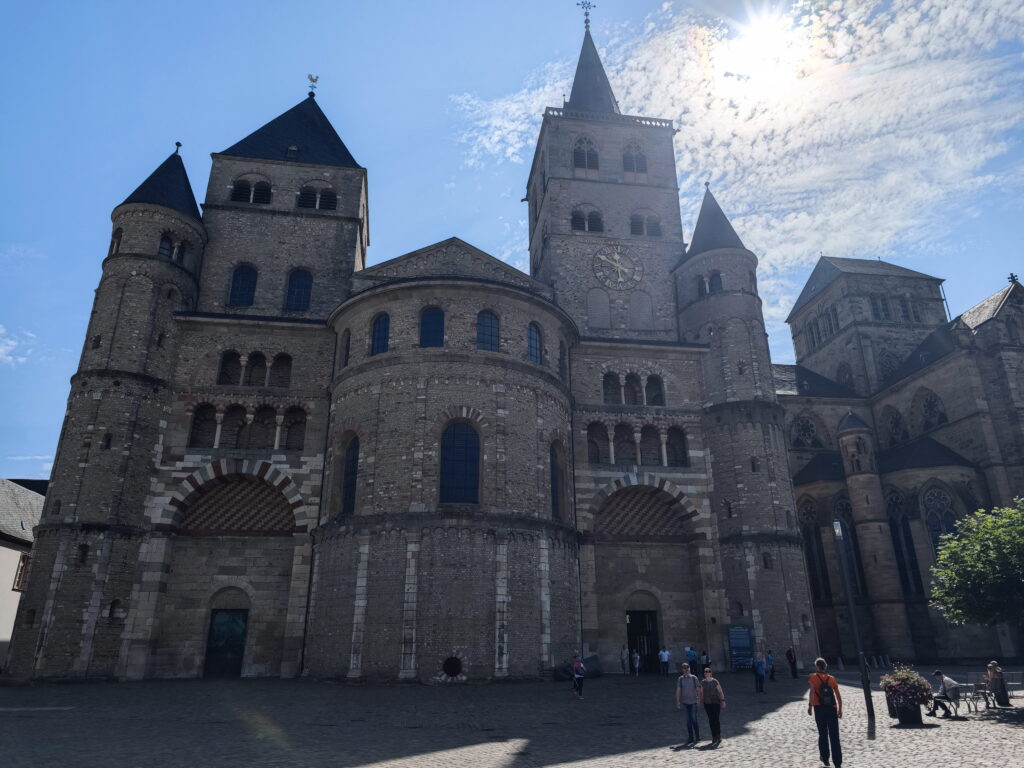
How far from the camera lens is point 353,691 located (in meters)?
21.5

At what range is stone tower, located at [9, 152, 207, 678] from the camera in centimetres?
2522

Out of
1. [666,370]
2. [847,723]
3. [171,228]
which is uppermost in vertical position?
[171,228]

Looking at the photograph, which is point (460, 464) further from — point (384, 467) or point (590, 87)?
point (590, 87)

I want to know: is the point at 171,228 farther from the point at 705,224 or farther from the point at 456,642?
the point at 705,224

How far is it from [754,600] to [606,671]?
22.4 feet

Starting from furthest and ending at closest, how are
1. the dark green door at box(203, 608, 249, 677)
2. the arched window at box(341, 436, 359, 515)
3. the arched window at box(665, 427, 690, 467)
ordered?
the arched window at box(665, 427, 690, 467), the dark green door at box(203, 608, 249, 677), the arched window at box(341, 436, 359, 515)

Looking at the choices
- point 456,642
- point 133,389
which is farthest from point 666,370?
point 133,389

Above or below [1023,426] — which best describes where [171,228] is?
above

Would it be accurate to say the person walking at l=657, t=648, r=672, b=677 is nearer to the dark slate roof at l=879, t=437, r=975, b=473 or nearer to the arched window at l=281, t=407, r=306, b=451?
the arched window at l=281, t=407, r=306, b=451

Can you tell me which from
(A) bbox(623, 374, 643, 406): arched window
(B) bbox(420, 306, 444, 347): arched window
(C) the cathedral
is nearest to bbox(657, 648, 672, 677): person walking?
(C) the cathedral

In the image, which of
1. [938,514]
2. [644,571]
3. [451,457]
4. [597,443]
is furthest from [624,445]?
[938,514]

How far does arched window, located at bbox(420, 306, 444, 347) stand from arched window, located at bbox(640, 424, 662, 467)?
35.8 feet

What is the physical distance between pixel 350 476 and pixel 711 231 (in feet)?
77.5

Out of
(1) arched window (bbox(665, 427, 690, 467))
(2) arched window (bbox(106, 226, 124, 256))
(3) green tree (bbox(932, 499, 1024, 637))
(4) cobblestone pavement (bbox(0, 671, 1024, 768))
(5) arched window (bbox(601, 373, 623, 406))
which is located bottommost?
(4) cobblestone pavement (bbox(0, 671, 1024, 768))
